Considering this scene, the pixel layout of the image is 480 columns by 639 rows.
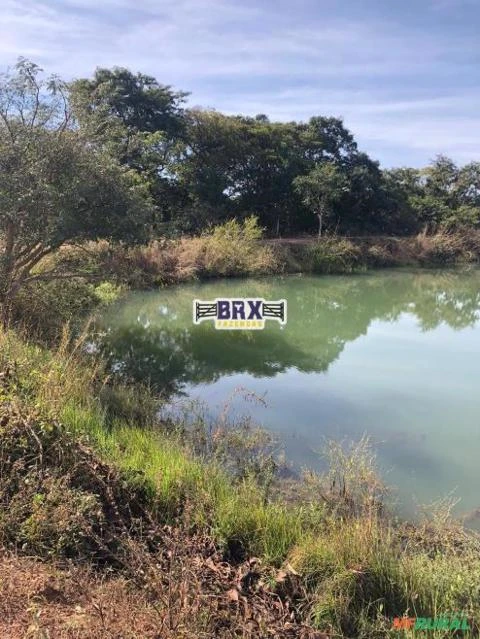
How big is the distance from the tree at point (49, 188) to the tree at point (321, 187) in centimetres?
1360

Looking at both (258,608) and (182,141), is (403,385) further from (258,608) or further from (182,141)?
(182,141)

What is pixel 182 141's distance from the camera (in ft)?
60.7

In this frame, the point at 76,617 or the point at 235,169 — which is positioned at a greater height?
the point at 235,169

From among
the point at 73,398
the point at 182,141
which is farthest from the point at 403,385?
the point at 182,141

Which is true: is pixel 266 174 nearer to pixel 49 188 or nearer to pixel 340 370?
pixel 340 370

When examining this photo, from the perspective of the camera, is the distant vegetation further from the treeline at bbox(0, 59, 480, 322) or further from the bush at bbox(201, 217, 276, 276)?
the bush at bbox(201, 217, 276, 276)

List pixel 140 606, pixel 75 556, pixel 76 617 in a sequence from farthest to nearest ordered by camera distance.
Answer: pixel 75 556 < pixel 140 606 < pixel 76 617

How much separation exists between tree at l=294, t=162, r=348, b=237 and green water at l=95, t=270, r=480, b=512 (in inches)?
256

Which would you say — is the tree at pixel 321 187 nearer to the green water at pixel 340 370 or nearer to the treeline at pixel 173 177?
the treeline at pixel 173 177

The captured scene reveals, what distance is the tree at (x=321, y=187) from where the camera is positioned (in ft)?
61.6

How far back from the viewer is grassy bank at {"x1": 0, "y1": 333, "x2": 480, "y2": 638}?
6.75 ft

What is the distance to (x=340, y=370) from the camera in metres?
7.24

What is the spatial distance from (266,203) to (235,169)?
5.83ft

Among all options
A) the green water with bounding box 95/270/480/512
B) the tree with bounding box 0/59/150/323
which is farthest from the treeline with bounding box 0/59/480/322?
the green water with bounding box 95/270/480/512
